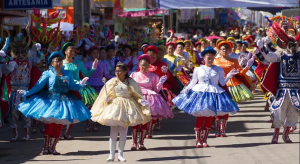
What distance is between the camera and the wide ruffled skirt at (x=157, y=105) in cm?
1090

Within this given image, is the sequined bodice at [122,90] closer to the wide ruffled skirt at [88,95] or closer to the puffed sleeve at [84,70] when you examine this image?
the puffed sleeve at [84,70]

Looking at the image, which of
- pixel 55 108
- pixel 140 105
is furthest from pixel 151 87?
pixel 55 108

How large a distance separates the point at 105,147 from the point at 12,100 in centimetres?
210

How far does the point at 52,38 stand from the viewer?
14.3 meters

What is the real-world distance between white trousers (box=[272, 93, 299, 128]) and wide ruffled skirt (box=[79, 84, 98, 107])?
12.2 feet

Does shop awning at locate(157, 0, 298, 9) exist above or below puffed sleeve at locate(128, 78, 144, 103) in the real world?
above

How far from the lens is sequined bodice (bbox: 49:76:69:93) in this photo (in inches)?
390

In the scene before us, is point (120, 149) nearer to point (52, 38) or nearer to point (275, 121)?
point (275, 121)

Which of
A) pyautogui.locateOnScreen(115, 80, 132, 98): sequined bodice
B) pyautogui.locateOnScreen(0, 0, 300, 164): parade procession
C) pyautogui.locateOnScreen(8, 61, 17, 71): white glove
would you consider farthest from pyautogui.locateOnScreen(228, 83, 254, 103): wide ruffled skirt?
pyautogui.locateOnScreen(8, 61, 17, 71): white glove

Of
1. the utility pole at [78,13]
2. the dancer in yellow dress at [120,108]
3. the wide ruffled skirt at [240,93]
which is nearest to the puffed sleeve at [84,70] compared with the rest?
the dancer in yellow dress at [120,108]

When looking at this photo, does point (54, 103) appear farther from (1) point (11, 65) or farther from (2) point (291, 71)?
(2) point (291, 71)

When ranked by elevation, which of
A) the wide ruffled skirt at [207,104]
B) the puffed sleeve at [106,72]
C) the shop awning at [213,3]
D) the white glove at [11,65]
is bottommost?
the wide ruffled skirt at [207,104]

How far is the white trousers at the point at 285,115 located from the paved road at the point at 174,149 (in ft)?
1.25

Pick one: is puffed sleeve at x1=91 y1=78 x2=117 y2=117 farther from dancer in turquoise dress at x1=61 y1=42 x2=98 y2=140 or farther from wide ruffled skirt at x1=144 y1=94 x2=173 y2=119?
dancer in turquoise dress at x1=61 y1=42 x2=98 y2=140
